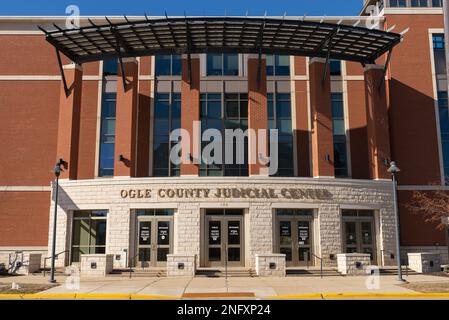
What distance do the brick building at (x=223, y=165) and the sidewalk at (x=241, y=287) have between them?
5.05m

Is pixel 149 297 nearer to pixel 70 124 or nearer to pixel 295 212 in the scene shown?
pixel 295 212

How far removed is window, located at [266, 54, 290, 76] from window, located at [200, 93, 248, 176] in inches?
110

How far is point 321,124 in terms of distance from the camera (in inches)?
1184

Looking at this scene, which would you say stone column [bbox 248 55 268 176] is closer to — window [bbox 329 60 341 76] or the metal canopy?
the metal canopy

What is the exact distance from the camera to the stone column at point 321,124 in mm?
29734

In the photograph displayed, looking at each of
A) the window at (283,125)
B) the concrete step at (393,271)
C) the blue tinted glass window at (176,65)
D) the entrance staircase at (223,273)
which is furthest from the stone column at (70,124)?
the concrete step at (393,271)

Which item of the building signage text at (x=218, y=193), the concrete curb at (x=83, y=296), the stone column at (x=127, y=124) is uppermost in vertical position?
the stone column at (x=127, y=124)

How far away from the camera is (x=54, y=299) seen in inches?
639

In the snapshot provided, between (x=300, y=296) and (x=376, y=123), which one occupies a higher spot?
(x=376, y=123)

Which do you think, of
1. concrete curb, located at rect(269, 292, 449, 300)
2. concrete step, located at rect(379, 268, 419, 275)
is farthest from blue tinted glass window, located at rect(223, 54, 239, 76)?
concrete curb, located at rect(269, 292, 449, 300)

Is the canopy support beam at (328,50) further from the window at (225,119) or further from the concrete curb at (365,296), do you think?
the concrete curb at (365,296)

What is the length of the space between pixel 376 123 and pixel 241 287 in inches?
630

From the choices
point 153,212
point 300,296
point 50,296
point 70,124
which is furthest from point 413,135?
point 50,296

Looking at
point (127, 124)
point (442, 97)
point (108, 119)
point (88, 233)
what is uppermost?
point (442, 97)
